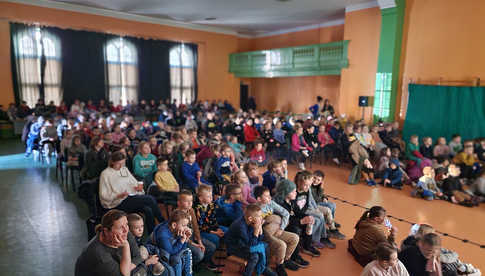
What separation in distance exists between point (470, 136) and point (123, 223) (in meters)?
9.22

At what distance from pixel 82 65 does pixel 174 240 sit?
41.0 feet

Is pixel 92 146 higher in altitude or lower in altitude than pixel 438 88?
lower

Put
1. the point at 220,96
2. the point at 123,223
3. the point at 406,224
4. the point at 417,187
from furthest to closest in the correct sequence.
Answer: the point at 220,96, the point at 417,187, the point at 406,224, the point at 123,223

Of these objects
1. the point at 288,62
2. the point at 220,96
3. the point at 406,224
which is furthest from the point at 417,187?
the point at 220,96

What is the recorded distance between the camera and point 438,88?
29.0 ft

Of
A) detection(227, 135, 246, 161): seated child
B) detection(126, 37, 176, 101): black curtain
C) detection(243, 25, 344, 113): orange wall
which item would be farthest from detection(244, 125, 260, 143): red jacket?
detection(126, 37, 176, 101): black curtain

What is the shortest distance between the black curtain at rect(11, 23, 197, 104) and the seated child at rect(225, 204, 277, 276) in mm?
12253

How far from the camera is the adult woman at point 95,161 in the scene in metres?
4.79

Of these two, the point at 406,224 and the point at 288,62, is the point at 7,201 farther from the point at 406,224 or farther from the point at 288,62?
the point at 288,62

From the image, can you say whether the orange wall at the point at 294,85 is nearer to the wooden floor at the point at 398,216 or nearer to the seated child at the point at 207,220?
the wooden floor at the point at 398,216

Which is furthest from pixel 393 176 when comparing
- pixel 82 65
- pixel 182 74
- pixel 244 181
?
pixel 82 65

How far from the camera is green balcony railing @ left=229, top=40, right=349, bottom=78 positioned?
11914 mm

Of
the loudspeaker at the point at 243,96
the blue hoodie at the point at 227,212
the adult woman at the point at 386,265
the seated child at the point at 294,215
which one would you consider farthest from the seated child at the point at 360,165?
the loudspeaker at the point at 243,96

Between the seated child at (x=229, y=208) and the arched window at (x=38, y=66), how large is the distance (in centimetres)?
1173
